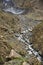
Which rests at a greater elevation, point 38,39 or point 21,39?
point 38,39

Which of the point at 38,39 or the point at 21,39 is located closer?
the point at 38,39

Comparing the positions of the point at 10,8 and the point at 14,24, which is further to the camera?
the point at 10,8

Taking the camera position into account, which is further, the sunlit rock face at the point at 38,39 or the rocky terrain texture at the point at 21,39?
the sunlit rock face at the point at 38,39

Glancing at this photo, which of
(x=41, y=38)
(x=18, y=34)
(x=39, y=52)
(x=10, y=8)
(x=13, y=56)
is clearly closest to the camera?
(x=13, y=56)

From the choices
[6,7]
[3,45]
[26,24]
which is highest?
[3,45]

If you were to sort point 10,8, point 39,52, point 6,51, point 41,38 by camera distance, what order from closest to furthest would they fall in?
1. point 6,51
2. point 39,52
3. point 41,38
4. point 10,8

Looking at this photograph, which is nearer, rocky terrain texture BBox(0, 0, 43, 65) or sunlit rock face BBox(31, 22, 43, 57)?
rocky terrain texture BBox(0, 0, 43, 65)

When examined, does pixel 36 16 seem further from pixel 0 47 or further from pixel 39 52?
Result: pixel 0 47

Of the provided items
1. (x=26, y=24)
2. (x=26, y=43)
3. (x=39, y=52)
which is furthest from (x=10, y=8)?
(x=39, y=52)
